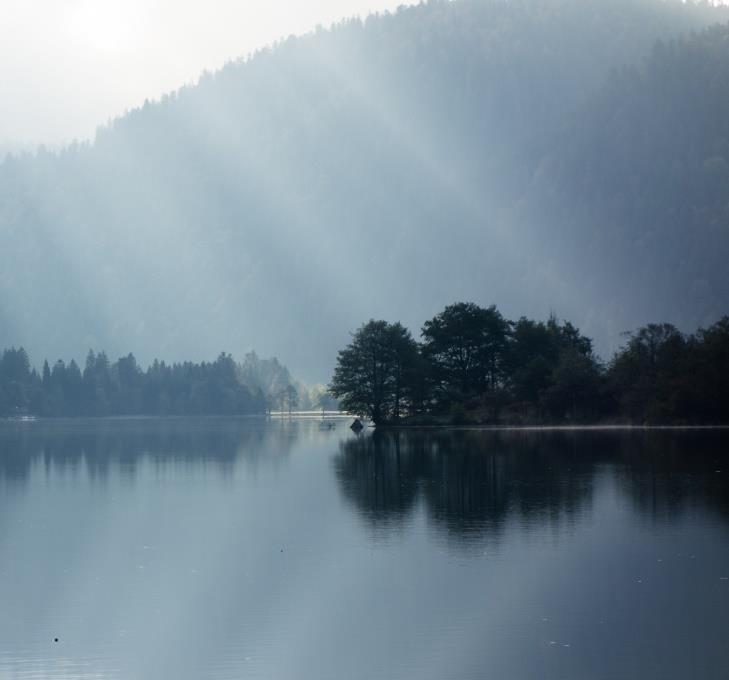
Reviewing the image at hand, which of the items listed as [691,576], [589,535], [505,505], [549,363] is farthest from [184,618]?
[549,363]

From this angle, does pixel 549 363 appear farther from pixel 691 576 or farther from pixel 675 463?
pixel 691 576

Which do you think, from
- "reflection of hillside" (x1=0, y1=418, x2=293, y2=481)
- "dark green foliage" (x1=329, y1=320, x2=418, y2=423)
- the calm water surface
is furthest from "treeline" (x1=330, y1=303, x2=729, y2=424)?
the calm water surface

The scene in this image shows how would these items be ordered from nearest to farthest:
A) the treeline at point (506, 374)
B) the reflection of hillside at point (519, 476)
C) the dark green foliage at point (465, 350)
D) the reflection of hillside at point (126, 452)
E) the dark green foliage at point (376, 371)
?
the reflection of hillside at point (519, 476) → the reflection of hillside at point (126, 452) → the treeline at point (506, 374) → the dark green foliage at point (376, 371) → the dark green foliage at point (465, 350)

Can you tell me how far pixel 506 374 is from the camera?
118 metres

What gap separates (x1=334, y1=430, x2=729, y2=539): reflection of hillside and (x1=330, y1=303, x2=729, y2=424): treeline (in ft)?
57.9

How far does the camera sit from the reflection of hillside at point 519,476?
37656 mm

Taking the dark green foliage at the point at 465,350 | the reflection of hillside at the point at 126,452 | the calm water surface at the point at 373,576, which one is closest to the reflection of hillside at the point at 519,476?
the calm water surface at the point at 373,576

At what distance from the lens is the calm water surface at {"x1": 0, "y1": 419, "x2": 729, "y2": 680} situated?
1953 centimetres

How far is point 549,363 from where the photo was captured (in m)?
110

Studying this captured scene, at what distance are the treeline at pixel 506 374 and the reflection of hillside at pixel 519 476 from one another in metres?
17.6

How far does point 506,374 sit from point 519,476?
68.1m

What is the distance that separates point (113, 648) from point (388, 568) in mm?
8531

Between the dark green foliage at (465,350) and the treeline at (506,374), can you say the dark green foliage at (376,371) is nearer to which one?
the treeline at (506,374)

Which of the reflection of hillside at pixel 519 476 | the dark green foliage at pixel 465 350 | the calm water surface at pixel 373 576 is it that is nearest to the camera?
the calm water surface at pixel 373 576
